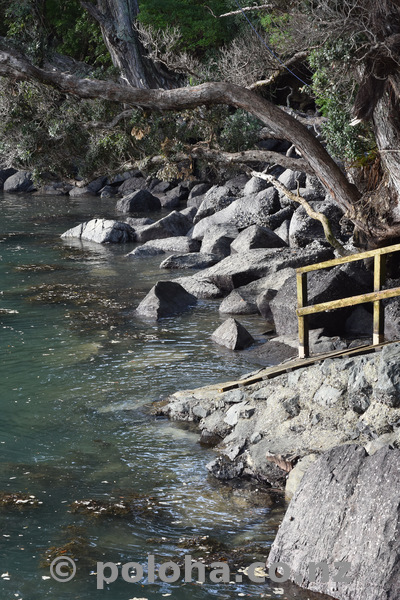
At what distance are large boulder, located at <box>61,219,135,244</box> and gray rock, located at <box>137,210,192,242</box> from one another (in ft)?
1.41

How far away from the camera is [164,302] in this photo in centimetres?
1455

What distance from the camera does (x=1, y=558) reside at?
243 inches

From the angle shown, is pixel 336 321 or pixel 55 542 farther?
pixel 336 321

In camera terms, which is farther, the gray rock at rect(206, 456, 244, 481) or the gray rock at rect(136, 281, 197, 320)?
the gray rock at rect(136, 281, 197, 320)

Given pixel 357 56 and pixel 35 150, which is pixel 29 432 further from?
pixel 35 150

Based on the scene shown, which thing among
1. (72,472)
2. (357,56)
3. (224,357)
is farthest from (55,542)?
(357,56)

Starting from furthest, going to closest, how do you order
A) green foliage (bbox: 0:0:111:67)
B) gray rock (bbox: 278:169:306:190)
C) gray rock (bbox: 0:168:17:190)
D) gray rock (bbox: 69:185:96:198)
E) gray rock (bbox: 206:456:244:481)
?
1. gray rock (bbox: 0:168:17:190)
2. gray rock (bbox: 69:185:96:198)
3. green foliage (bbox: 0:0:111:67)
4. gray rock (bbox: 278:169:306:190)
5. gray rock (bbox: 206:456:244:481)

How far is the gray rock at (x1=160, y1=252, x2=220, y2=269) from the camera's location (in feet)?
61.8

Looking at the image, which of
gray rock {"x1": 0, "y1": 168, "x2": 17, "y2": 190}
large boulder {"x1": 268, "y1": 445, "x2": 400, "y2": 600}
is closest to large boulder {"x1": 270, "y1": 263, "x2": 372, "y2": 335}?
large boulder {"x1": 268, "y1": 445, "x2": 400, "y2": 600}

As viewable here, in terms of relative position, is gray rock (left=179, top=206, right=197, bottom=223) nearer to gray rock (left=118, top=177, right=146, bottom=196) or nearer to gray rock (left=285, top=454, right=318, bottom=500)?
gray rock (left=118, top=177, right=146, bottom=196)

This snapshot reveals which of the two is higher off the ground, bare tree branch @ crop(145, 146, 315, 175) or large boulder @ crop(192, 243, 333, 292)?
bare tree branch @ crop(145, 146, 315, 175)

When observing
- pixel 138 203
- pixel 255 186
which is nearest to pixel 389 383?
pixel 255 186

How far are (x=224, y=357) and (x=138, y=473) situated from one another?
4.21 meters

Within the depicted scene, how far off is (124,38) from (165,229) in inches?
383
